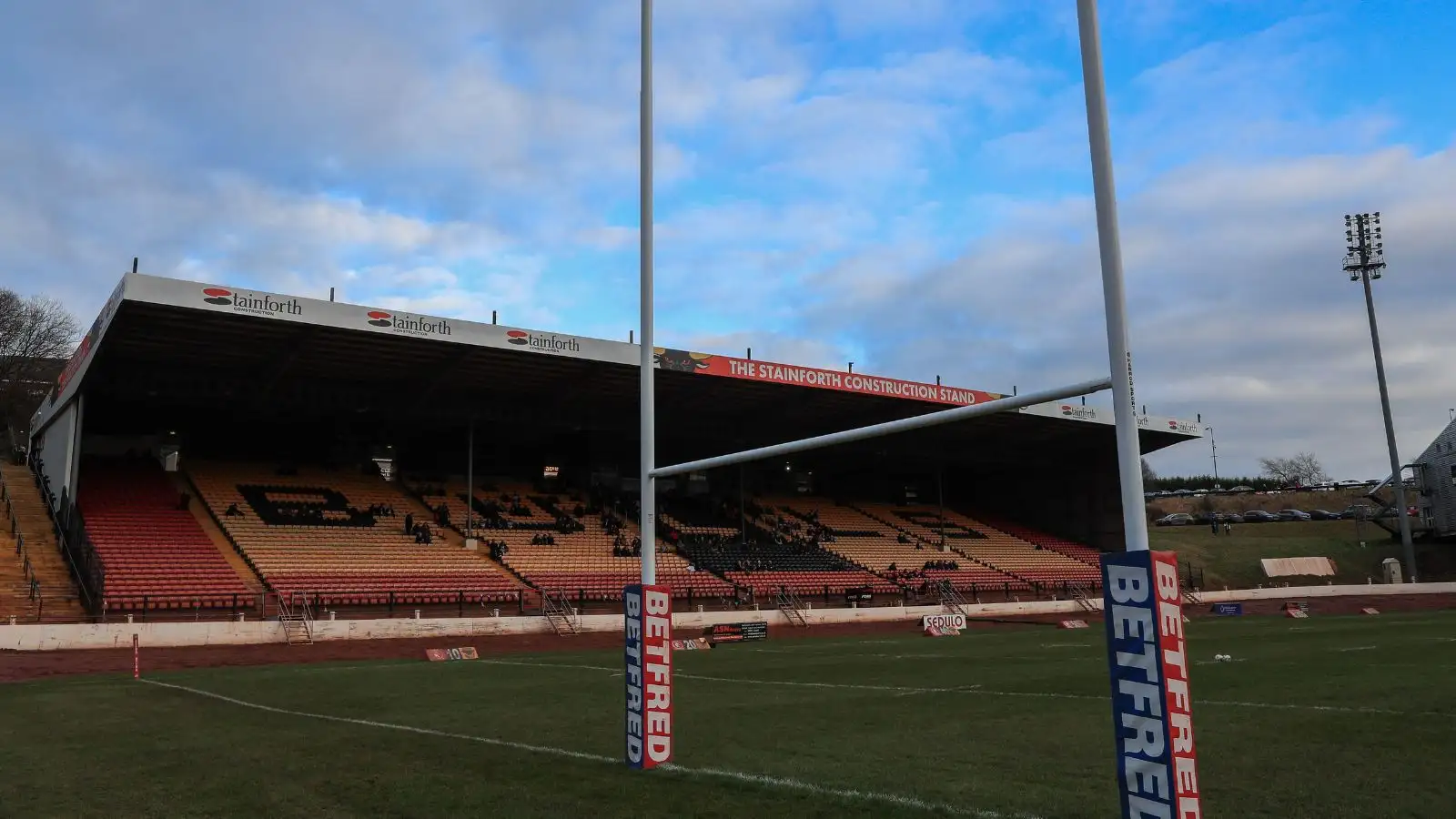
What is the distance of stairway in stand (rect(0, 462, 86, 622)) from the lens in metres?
27.8

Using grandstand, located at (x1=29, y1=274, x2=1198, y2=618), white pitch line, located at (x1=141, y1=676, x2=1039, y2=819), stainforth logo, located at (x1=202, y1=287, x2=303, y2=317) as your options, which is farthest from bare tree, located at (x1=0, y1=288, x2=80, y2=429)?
white pitch line, located at (x1=141, y1=676, x2=1039, y2=819)

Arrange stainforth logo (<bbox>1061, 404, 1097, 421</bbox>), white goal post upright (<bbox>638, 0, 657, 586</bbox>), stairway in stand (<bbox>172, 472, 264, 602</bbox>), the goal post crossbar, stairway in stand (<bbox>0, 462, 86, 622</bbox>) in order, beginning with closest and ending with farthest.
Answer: the goal post crossbar, white goal post upright (<bbox>638, 0, 657, 586</bbox>), stairway in stand (<bbox>0, 462, 86, 622</bbox>), stairway in stand (<bbox>172, 472, 264, 602</bbox>), stainforth logo (<bbox>1061, 404, 1097, 421</bbox>)

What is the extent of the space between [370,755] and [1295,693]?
11936mm

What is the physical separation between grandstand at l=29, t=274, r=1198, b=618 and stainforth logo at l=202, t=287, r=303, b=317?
0.18 ft

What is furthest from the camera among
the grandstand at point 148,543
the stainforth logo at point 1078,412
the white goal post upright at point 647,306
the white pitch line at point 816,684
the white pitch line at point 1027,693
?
the stainforth logo at point 1078,412

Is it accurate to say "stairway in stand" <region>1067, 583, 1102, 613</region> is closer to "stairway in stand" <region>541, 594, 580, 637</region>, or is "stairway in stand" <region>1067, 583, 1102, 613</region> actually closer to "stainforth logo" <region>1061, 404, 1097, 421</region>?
"stainforth logo" <region>1061, 404, 1097, 421</region>

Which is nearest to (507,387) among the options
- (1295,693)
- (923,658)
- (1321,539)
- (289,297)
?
(289,297)

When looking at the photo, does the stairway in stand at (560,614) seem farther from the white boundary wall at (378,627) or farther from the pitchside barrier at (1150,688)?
the pitchside barrier at (1150,688)

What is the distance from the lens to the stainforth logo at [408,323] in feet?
101

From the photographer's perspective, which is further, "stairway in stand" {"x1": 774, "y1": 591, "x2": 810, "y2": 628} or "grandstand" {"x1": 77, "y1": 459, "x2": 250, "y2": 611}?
"stairway in stand" {"x1": 774, "y1": 591, "x2": 810, "y2": 628}

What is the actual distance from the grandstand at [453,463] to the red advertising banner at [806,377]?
0.11 metres

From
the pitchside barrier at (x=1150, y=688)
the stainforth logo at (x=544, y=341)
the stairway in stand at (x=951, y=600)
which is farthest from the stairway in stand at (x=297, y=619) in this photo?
the pitchside barrier at (x=1150, y=688)

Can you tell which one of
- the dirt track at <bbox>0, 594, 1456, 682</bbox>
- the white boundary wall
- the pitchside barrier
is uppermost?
the pitchside barrier

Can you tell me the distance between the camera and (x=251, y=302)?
28656 millimetres
